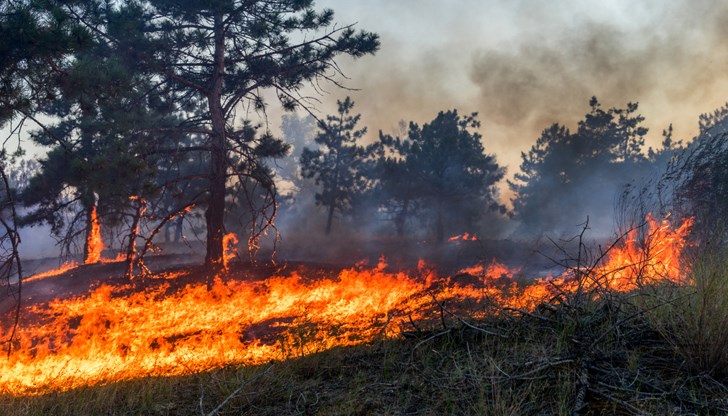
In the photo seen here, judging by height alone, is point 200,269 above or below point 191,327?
above

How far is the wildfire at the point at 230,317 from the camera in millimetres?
5562

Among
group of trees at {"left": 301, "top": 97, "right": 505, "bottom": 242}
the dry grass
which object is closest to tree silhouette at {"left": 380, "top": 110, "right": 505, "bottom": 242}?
group of trees at {"left": 301, "top": 97, "right": 505, "bottom": 242}

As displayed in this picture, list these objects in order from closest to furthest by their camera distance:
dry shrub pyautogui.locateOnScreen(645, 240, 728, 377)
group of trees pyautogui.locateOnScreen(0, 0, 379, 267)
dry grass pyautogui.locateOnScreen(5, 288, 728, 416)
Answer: dry grass pyautogui.locateOnScreen(5, 288, 728, 416) → dry shrub pyautogui.locateOnScreen(645, 240, 728, 377) → group of trees pyautogui.locateOnScreen(0, 0, 379, 267)

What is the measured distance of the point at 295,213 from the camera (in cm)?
4738

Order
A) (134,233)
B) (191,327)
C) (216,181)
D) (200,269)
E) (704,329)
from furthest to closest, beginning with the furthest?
(200,269) → (216,181) → (134,233) → (191,327) → (704,329)

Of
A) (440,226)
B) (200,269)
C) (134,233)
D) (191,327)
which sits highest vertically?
(134,233)

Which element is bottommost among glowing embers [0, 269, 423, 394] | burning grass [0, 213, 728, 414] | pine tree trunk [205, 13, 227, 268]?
glowing embers [0, 269, 423, 394]

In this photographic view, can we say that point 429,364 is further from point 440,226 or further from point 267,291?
point 440,226

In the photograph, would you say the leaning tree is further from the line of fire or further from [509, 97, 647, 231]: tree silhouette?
[509, 97, 647, 231]: tree silhouette

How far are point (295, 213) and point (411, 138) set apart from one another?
19.4 metres

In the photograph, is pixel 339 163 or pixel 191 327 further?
pixel 339 163

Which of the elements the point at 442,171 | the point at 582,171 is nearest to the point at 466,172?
the point at 442,171

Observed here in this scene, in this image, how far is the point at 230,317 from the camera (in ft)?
31.5

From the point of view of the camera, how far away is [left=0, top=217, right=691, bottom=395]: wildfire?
18.2ft
